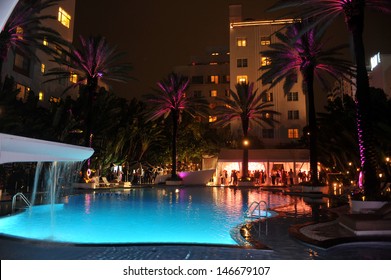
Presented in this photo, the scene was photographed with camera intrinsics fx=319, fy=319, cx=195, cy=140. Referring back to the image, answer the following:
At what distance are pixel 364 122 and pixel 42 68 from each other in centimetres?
3408

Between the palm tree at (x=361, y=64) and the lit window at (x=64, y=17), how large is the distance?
32.4m

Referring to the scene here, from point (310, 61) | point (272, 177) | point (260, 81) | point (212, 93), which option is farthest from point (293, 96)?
point (310, 61)

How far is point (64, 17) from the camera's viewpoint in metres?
40.4

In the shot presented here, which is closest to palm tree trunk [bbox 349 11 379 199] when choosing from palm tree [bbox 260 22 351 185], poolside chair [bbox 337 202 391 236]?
poolside chair [bbox 337 202 391 236]

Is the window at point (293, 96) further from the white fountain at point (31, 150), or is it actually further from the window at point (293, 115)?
the white fountain at point (31, 150)

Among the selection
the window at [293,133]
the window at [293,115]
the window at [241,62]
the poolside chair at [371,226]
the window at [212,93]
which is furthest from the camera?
the window at [212,93]

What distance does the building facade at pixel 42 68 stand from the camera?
105 feet

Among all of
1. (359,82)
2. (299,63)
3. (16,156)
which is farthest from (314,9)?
(16,156)

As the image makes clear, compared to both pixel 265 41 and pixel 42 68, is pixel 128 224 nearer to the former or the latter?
pixel 42 68

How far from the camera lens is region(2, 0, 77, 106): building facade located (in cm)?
3188

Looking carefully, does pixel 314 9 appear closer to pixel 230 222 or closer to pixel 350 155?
pixel 230 222

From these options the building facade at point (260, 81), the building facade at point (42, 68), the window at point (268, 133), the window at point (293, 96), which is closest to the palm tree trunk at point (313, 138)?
the building facade at point (42, 68)

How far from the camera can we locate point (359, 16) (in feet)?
47.9
